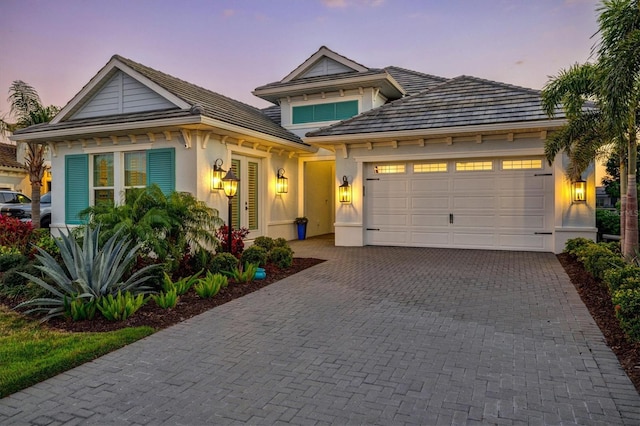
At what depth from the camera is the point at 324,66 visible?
606 inches

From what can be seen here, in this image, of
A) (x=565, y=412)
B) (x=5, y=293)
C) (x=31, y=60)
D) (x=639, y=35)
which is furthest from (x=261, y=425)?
(x=31, y=60)

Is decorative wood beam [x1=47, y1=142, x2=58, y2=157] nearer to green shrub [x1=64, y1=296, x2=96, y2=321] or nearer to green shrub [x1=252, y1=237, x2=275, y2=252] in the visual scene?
green shrub [x1=252, y1=237, x2=275, y2=252]

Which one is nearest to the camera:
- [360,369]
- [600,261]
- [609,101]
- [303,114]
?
[360,369]

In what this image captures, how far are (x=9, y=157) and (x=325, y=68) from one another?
773 inches

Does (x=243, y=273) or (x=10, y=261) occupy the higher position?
(x=10, y=261)

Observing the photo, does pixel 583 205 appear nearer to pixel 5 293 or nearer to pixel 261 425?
pixel 261 425

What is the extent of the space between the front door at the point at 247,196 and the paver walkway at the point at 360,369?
5.70 meters

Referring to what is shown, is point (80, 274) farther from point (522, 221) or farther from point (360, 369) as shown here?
point (522, 221)

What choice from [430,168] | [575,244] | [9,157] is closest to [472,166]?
[430,168]

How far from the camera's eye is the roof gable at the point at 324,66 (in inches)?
583

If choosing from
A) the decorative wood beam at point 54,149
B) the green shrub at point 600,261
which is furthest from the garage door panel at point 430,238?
the decorative wood beam at point 54,149

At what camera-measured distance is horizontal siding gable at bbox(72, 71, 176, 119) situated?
444 inches

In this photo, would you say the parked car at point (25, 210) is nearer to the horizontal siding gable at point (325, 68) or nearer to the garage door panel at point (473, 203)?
the horizontal siding gable at point (325, 68)

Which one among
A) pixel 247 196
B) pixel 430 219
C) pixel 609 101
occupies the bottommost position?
pixel 430 219
